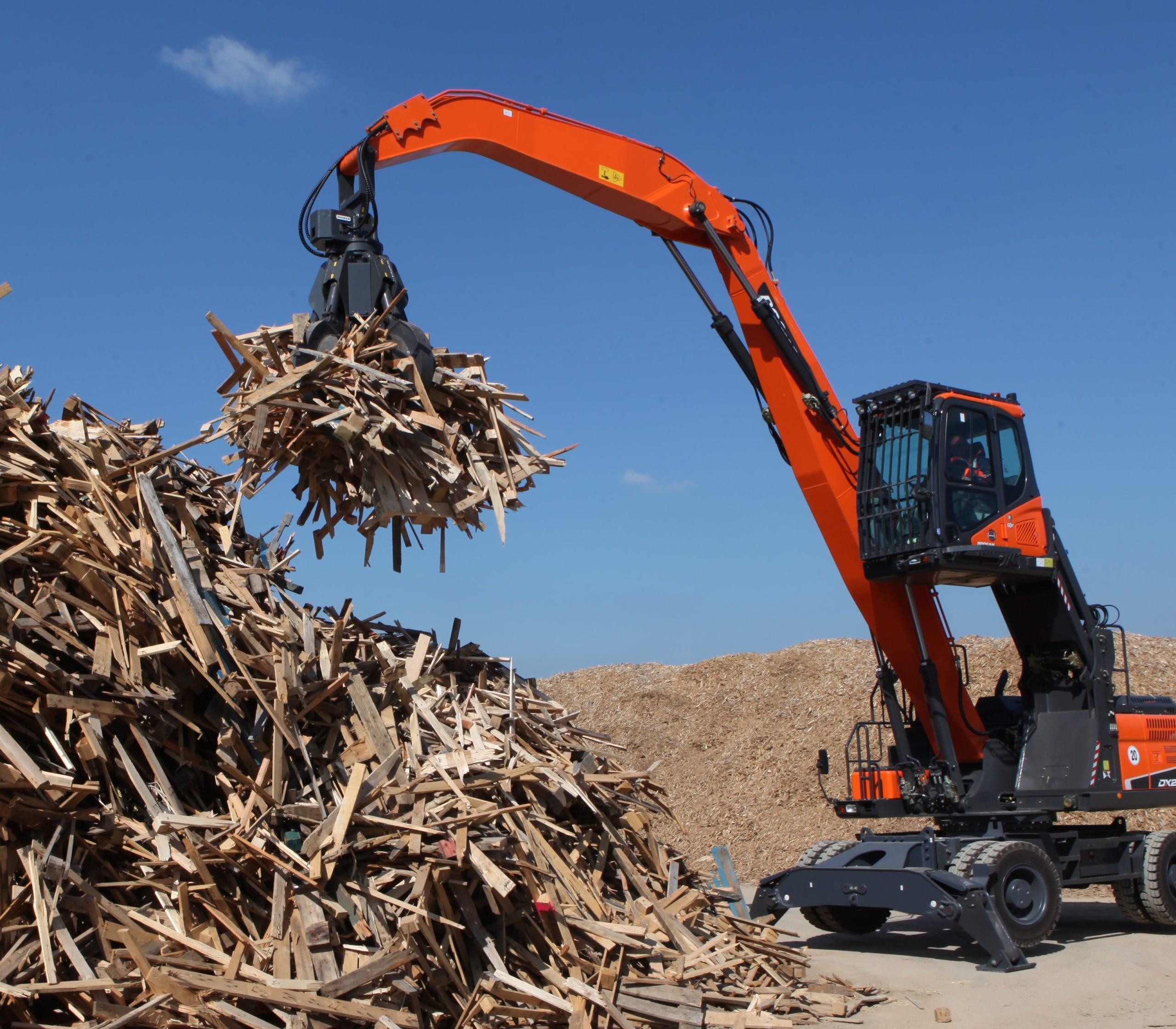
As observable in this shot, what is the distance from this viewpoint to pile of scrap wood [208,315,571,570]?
23.4 ft

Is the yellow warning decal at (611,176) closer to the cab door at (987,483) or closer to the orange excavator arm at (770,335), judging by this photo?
the orange excavator arm at (770,335)

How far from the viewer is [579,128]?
1026cm

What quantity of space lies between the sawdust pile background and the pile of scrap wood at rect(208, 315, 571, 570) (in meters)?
8.68

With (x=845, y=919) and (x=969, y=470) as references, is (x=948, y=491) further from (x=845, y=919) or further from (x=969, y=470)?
(x=845, y=919)

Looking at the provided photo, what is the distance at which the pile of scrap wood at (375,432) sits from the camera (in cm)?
713

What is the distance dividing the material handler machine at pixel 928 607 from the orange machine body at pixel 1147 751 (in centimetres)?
2

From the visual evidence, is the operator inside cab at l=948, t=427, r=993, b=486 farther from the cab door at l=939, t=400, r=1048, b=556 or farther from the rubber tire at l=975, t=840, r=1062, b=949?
the rubber tire at l=975, t=840, r=1062, b=949

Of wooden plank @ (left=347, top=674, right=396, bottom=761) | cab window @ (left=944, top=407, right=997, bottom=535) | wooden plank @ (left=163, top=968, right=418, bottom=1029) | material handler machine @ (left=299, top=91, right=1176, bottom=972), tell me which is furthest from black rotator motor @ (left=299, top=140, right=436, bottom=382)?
cab window @ (left=944, top=407, right=997, bottom=535)

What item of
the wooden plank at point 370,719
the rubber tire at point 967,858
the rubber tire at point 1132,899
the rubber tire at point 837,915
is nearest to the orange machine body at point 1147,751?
the rubber tire at point 1132,899

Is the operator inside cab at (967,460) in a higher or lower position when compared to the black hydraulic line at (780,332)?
lower

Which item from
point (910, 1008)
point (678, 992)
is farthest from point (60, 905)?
point (910, 1008)

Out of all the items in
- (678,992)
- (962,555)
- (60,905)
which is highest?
(962,555)

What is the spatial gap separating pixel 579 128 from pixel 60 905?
748 cm

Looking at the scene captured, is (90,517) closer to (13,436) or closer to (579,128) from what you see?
(13,436)
